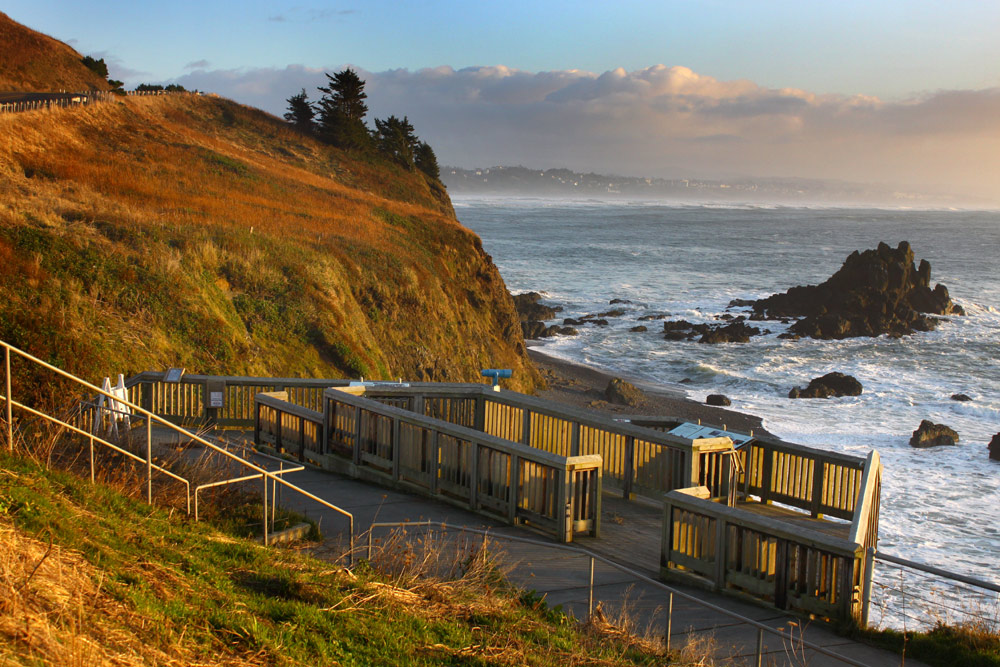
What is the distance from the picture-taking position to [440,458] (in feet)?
40.0

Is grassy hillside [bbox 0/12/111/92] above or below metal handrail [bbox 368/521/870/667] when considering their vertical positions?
above

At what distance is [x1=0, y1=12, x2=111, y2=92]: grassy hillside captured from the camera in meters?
68.8

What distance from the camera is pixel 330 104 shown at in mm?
76188

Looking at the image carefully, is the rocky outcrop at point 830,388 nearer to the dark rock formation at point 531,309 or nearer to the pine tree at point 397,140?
the dark rock formation at point 531,309

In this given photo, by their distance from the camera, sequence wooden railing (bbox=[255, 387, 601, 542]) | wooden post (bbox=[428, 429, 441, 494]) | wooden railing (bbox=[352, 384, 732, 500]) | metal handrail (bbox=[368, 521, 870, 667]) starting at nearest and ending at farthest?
1. metal handrail (bbox=[368, 521, 870, 667])
2. wooden railing (bbox=[255, 387, 601, 542])
3. wooden post (bbox=[428, 429, 441, 494])
4. wooden railing (bbox=[352, 384, 732, 500])

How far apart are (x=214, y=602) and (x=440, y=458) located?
584cm

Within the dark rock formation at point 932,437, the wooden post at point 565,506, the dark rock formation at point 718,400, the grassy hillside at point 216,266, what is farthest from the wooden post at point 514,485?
the dark rock formation at point 718,400

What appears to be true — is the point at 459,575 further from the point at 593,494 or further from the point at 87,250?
the point at 87,250

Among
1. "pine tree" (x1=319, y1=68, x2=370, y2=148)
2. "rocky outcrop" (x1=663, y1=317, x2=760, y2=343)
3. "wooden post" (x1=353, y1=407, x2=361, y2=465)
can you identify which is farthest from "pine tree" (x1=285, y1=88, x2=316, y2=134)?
"wooden post" (x1=353, y1=407, x2=361, y2=465)

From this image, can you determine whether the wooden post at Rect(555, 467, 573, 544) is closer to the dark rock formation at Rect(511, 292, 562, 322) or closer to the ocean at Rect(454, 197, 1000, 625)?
the ocean at Rect(454, 197, 1000, 625)

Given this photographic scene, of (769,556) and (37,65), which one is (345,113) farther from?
(769,556)

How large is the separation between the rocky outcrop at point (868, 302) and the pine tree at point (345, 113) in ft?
121

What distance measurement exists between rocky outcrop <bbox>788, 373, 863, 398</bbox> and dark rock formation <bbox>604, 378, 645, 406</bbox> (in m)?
8.28

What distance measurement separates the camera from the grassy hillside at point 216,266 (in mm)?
20984
